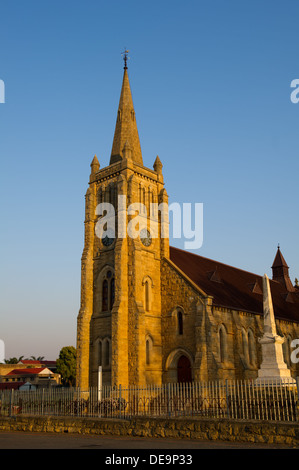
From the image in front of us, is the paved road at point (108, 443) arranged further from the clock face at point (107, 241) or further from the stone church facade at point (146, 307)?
the clock face at point (107, 241)

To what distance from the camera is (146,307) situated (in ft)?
105

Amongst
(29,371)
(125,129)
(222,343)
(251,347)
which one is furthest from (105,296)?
(29,371)

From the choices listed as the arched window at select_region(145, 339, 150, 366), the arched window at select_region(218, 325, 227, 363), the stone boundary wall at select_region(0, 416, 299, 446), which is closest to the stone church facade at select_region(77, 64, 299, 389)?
the arched window at select_region(218, 325, 227, 363)

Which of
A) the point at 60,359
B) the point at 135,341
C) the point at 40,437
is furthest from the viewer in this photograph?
the point at 60,359

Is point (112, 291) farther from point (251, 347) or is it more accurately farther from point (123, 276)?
point (251, 347)

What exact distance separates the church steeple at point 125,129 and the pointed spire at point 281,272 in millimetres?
30161

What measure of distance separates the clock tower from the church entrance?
1.45 metres

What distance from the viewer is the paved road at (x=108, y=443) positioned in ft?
39.7

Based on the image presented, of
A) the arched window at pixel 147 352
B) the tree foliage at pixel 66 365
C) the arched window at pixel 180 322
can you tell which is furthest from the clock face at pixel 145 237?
the tree foliage at pixel 66 365

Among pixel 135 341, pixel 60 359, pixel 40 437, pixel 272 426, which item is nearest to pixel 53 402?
pixel 40 437

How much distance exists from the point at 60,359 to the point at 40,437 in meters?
52.4

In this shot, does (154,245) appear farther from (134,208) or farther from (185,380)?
(185,380)

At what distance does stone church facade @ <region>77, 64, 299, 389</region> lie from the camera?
96.8 feet
